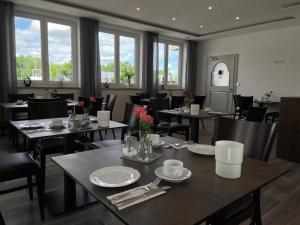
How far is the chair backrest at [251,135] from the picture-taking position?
148 centimetres

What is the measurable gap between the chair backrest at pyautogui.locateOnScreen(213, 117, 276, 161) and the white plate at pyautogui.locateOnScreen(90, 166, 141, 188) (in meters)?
→ 0.89

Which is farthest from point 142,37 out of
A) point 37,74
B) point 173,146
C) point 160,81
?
point 173,146

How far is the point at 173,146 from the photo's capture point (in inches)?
62.9

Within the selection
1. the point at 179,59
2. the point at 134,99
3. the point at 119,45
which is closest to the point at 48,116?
the point at 134,99

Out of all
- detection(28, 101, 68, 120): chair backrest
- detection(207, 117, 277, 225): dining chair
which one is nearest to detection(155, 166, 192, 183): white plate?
detection(207, 117, 277, 225): dining chair

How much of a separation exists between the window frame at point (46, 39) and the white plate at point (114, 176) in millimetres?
5035

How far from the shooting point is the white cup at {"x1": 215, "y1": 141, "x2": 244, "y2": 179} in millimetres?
1046

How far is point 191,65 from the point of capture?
835 centimetres

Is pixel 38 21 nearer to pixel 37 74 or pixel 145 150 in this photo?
pixel 37 74

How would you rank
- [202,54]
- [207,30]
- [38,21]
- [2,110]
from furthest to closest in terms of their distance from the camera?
1. [202,54]
2. [207,30]
3. [38,21]
4. [2,110]

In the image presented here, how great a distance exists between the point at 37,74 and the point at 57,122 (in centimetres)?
386

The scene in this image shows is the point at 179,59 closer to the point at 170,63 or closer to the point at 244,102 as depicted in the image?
the point at 170,63

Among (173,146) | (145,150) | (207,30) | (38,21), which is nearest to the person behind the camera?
(145,150)

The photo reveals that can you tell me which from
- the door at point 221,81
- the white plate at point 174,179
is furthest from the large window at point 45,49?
the white plate at point 174,179
